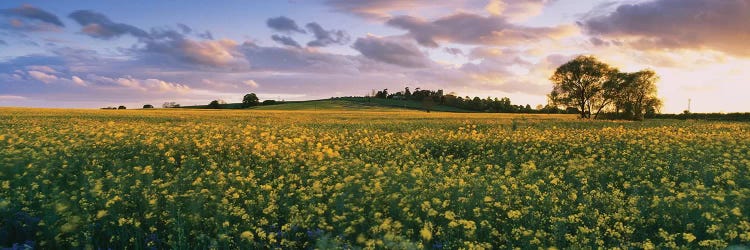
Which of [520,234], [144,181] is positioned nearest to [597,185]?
[520,234]

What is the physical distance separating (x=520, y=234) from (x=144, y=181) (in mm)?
8049

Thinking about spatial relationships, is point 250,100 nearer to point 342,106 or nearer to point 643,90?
point 342,106

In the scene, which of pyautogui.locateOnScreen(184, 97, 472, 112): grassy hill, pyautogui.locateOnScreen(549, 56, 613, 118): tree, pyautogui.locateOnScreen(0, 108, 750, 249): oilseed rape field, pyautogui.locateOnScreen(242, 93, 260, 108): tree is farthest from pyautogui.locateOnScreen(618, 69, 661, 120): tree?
pyautogui.locateOnScreen(242, 93, 260, 108): tree

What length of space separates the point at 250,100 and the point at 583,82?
→ 79134 millimetres

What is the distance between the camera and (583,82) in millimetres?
72125

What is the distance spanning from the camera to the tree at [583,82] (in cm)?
7138

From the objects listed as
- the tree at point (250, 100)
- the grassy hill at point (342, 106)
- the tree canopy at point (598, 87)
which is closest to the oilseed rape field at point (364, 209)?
the tree canopy at point (598, 87)

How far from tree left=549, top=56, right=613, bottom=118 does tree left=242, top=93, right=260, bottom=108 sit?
245 ft

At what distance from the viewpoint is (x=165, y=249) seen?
7453 millimetres

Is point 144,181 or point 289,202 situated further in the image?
point 144,181

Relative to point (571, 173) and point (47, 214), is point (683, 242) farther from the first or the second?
point (47, 214)

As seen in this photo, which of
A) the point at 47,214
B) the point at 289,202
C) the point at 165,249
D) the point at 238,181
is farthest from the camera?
the point at 238,181

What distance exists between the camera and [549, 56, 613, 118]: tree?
71375 mm

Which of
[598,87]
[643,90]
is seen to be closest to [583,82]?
[598,87]
